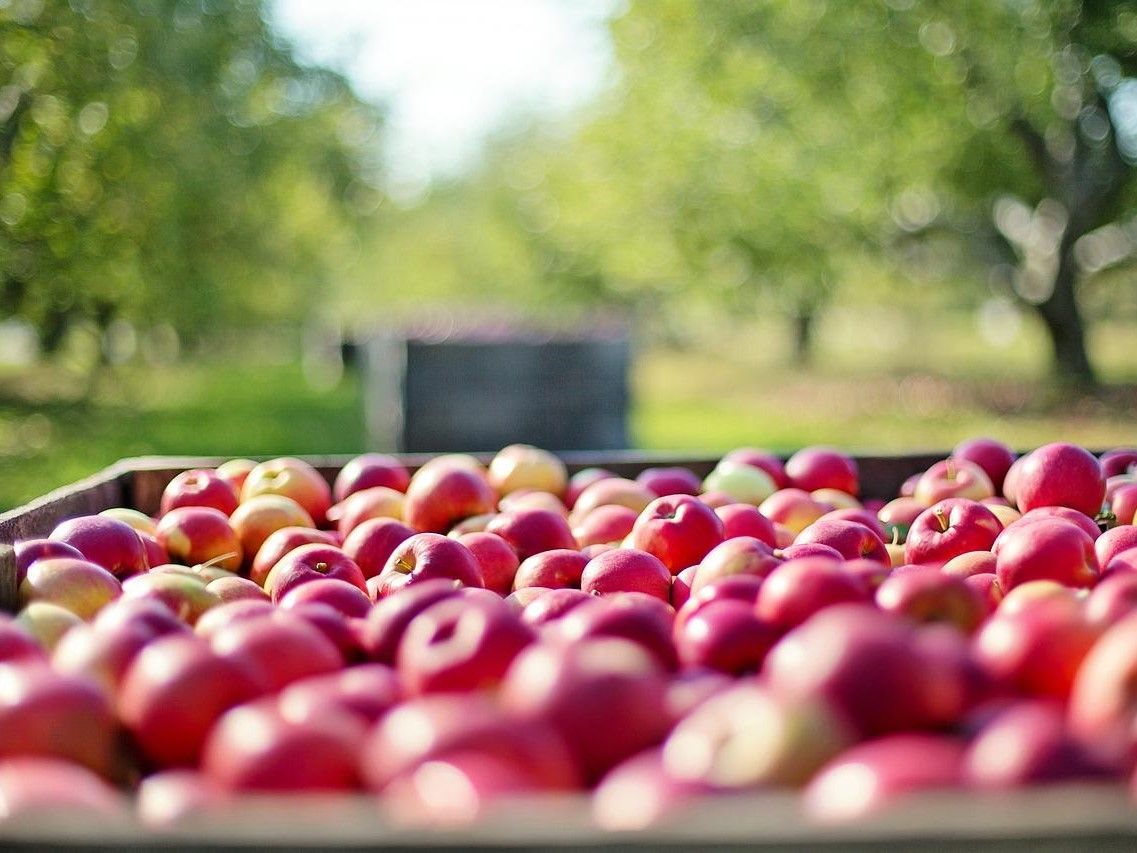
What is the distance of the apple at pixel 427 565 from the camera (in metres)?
2.46

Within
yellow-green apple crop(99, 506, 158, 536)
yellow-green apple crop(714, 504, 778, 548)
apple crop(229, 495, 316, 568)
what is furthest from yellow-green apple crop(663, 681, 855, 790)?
yellow-green apple crop(99, 506, 158, 536)

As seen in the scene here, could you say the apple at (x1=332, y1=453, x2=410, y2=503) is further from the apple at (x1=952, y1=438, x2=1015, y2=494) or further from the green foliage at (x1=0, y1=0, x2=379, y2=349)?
the green foliage at (x1=0, y1=0, x2=379, y2=349)

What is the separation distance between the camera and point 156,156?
571 inches

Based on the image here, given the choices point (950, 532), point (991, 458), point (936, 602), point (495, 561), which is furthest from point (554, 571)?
point (991, 458)

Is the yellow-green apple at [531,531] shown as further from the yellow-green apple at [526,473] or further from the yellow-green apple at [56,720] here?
the yellow-green apple at [56,720]

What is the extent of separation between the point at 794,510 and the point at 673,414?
1392 cm

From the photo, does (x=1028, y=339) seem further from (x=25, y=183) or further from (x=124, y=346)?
(x=25, y=183)

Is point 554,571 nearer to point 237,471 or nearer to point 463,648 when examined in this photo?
point 463,648

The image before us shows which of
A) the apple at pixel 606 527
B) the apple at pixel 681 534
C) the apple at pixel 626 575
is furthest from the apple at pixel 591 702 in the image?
the apple at pixel 606 527

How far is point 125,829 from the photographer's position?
3.67 feet

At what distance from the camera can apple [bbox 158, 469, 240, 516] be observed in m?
3.40

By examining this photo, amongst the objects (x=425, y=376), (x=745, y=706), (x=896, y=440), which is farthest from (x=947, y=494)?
(x=896, y=440)

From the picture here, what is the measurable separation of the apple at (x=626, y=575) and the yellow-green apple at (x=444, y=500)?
0.88 metres

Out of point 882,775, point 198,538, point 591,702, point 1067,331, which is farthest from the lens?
point 1067,331
